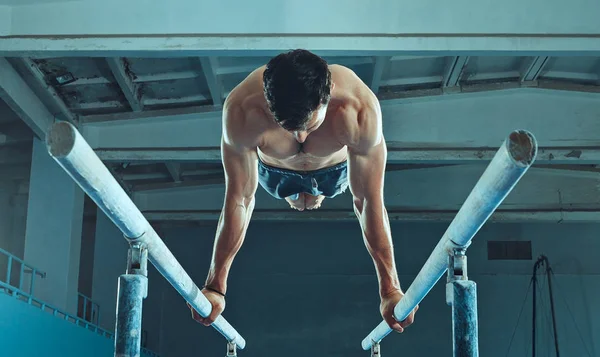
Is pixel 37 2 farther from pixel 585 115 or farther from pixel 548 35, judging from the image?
pixel 585 115

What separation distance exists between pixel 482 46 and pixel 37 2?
4.09 m

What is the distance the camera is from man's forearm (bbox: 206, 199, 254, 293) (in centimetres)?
392

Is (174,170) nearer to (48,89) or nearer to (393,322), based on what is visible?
(48,89)

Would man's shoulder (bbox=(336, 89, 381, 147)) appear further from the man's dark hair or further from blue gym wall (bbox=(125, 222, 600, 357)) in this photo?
blue gym wall (bbox=(125, 222, 600, 357))

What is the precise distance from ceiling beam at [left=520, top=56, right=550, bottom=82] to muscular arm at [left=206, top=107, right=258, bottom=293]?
23.2ft

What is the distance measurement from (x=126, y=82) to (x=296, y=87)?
6.98 metres

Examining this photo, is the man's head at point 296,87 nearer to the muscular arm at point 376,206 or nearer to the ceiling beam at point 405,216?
the muscular arm at point 376,206

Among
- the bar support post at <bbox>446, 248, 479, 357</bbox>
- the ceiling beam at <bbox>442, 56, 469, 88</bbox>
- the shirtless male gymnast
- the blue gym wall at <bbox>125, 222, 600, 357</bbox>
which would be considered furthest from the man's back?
the blue gym wall at <bbox>125, 222, 600, 357</bbox>

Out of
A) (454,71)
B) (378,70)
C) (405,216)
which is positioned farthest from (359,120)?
(405,216)

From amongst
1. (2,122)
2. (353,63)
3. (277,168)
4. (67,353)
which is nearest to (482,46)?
(353,63)

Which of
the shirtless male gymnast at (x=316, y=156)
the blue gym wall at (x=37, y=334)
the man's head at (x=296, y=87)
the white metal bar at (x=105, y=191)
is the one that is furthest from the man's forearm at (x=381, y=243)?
the blue gym wall at (x=37, y=334)

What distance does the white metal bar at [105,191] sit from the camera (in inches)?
73.2

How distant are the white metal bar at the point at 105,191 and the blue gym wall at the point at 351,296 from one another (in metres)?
11.3

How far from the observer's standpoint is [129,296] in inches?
107
